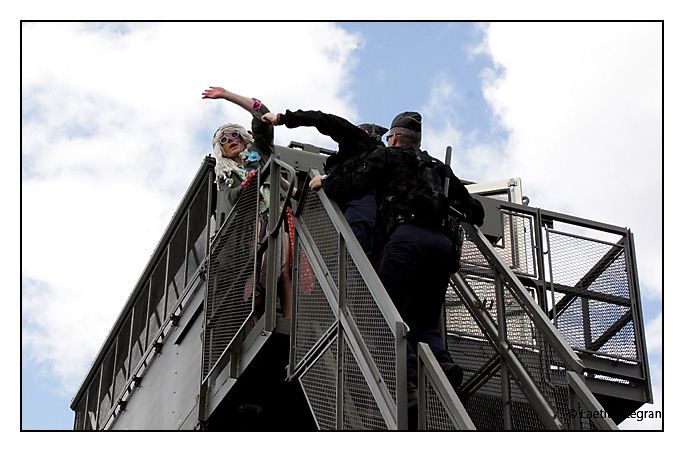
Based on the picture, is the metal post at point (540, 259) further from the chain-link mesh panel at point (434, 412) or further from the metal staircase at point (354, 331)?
the chain-link mesh panel at point (434, 412)

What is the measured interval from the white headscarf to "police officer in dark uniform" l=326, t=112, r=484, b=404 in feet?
9.12

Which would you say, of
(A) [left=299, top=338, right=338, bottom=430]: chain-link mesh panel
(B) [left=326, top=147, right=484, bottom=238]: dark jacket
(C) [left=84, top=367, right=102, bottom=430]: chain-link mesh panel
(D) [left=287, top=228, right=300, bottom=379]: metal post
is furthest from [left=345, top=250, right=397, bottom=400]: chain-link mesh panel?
(C) [left=84, top=367, right=102, bottom=430]: chain-link mesh panel

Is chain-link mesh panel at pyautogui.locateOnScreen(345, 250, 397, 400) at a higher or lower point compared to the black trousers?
lower

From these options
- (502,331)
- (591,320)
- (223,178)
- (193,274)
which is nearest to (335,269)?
(502,331)

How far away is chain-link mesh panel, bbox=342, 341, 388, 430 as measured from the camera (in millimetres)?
7930

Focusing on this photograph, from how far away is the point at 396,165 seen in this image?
29.4 feet

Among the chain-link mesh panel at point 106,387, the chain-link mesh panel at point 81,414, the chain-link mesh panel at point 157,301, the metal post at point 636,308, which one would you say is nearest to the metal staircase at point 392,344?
the metal post at point 636,308

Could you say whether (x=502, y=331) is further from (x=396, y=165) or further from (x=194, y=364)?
(x=194, y=364)

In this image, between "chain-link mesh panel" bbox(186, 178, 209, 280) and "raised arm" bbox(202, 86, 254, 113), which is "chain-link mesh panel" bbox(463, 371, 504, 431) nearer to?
"raised arm" bbox(202, 86, 254, 113)

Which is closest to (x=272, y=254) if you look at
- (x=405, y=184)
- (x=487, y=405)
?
(x=405, y=184)

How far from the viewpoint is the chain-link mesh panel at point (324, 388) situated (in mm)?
8516

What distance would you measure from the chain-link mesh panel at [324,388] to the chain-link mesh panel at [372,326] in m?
0.36

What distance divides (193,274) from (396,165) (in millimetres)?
4886

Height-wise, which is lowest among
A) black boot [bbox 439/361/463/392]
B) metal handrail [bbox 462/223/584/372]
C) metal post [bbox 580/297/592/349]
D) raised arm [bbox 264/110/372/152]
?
black boot [bbox 439/361/463/392]
